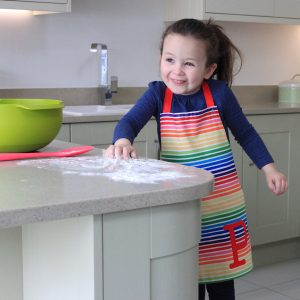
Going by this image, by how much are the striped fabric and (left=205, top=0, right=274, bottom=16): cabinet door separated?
1716mm

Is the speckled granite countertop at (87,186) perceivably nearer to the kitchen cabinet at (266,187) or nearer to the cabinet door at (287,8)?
the kitchen cabinet at (266,187)

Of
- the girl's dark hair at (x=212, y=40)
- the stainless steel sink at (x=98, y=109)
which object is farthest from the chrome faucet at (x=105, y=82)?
the girl's dark hair at (x=212, y=40)

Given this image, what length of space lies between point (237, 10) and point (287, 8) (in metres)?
0.39

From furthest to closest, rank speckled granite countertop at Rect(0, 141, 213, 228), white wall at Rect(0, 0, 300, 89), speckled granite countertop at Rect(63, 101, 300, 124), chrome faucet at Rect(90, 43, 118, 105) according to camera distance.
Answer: chrome faucet at Rect(90, 43, 118, 105) → white wall at Rect(0, 0, 300, 89) → speckled granite countertop at Rect(63, 101, 300, 124) → speckled granite countertop at Rect(0, 141, 213, 228)

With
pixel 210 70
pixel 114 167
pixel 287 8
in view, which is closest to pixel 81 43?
pixel 287 8

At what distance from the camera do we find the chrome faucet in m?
3.24

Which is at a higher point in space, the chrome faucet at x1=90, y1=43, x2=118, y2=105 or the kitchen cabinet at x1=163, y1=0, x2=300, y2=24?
the kitchen cabinet at x1=163, y1=0, x2=300, y2=24

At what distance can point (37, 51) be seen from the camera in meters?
3.16

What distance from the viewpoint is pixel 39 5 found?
2.76 metres

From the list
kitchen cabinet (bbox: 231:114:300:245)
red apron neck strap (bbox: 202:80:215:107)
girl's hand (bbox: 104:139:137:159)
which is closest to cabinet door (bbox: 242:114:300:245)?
kitchen cabinet (bbox: 231:114:300:245)

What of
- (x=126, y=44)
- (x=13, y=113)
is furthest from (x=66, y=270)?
(x=126, y=44)

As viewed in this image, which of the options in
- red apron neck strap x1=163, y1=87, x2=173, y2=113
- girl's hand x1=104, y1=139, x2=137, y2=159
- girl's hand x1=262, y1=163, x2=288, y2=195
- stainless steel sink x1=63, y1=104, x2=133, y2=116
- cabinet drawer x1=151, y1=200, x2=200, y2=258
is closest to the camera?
cabinet drawer x1=151, y1=200, x2=200, y2=258

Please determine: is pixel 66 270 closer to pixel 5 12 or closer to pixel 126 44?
pixel 5 12

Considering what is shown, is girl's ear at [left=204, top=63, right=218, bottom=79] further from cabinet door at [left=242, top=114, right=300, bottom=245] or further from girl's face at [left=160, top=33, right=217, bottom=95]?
cabinet door at [left=242, top=114, right=300, bottom=245]
